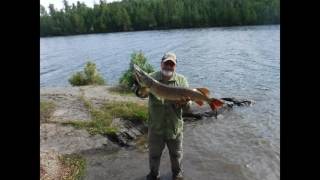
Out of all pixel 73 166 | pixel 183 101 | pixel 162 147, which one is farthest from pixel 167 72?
pixel 73 166

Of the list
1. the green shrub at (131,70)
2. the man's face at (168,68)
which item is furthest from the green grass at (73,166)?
the green shrub at (131,70)

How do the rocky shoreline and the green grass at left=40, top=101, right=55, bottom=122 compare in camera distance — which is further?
the green grass at left=40, top=101, right=55, bottom=122

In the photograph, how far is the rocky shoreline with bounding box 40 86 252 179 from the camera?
1149 cm

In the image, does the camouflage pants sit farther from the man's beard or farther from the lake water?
the lake water

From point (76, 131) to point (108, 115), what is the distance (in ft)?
6.07

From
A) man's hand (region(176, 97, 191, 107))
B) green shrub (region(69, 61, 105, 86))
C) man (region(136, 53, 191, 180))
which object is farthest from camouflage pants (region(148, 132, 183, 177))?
green shrub (region(69, 61, 105, 86))

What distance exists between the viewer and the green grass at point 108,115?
1323 cm

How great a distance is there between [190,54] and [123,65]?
22.7ft

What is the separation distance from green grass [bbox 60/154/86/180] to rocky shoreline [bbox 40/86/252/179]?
0.62 ft

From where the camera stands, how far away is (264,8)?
78.3 meters

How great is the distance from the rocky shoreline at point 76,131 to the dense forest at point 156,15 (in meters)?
57.1

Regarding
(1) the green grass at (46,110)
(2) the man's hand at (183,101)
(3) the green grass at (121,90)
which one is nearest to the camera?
(2) the man's hand at (183,101)

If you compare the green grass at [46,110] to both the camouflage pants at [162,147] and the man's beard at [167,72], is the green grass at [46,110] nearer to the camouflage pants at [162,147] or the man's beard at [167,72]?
the camouflage pants at [162,147]
